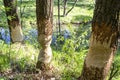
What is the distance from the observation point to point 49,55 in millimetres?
6387

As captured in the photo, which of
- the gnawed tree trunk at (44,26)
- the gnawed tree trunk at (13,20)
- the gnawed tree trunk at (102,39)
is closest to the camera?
the gnawed tree trunk at (102,39)

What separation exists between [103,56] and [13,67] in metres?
4.02

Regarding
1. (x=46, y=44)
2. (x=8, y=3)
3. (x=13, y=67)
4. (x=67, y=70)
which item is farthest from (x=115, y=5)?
(x=8, y=3)

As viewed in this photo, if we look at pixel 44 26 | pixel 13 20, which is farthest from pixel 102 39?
pixel 13 20

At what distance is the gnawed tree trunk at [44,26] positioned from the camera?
5.62 metres

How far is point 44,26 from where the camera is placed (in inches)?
227

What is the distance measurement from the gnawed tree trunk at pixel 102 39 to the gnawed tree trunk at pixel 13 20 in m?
4.88

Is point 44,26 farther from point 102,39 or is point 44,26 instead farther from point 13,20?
point 102,39

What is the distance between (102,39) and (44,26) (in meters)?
3.02

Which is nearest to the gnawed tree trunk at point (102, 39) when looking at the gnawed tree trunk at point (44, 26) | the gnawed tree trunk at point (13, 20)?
the gnawed tree trunk at point (44, 26)

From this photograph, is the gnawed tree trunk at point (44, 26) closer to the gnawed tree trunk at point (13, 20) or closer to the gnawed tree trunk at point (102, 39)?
the gnawed tree trunk at point (13, 20)

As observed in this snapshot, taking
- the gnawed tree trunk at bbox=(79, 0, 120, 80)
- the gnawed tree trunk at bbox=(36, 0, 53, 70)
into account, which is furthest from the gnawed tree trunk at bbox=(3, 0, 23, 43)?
the gnawed tree trunk at bbox=(79, 0, 120, 80)

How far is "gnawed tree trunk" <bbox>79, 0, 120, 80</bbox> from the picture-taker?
276cm

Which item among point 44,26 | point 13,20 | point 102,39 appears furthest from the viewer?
point 13,20
